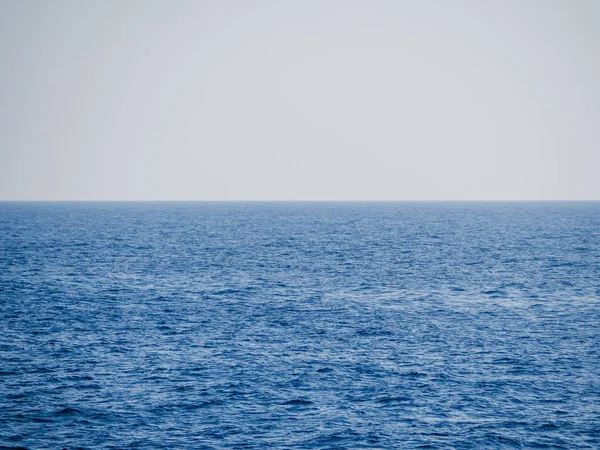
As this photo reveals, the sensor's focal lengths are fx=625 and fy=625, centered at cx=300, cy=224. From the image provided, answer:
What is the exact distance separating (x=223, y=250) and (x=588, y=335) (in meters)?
68.5

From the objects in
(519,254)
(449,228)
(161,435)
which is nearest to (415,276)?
(519,254)

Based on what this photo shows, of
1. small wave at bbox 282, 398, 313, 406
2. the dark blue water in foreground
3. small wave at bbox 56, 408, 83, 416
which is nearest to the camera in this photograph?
the dark blue water in foreground

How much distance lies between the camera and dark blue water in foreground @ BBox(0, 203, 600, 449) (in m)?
31.2

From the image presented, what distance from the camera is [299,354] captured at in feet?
143

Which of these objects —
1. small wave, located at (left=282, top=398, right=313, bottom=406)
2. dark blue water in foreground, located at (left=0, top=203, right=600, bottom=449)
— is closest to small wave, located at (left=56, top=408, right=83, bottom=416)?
dark blue water in foreground, located at (left=0, top=203, right=600, bottom=449)

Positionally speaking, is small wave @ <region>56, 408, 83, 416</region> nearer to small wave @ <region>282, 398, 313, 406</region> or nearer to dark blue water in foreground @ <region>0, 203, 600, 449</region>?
dark blue water in foreground @ <region>0, 203, 600, 449</region>

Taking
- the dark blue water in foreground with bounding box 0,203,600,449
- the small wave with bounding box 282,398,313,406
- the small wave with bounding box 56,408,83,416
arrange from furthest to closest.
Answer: the small wave with bounding box 282,398,313,406, the small wave with bounding box 56,408,83,416, the dark blue water in foreground with bounding box 0,203,600,449

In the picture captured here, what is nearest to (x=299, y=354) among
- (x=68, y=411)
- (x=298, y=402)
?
(x=298, y=402)

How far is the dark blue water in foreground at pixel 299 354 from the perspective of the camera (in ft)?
102

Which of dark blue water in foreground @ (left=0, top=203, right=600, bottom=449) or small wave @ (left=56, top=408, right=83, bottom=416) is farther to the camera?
small wave @ (left=56, top=408, right=83, bottom=416)

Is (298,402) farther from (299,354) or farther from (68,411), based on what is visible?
(68,411)

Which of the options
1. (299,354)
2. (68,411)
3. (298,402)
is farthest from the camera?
(299,354)

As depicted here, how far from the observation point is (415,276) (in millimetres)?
77375

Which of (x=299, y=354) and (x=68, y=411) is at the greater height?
(x=299, y=354)
